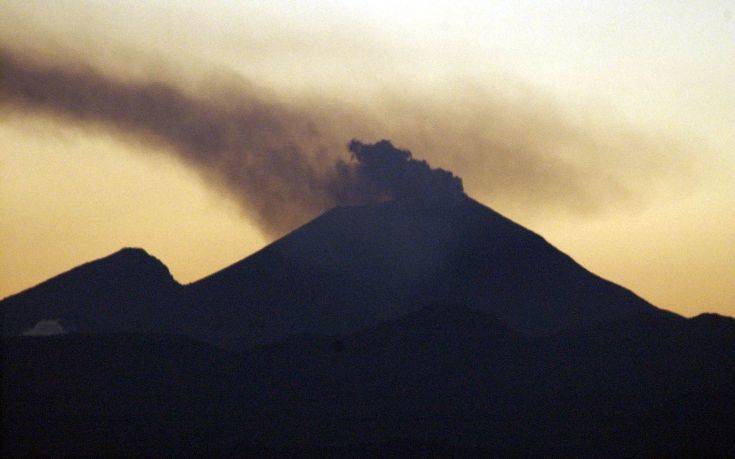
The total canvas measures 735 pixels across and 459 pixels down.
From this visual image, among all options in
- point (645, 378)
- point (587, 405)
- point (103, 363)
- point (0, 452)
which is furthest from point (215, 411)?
point (645, 378)

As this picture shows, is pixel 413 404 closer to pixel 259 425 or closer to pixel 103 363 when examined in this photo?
pixel 259 425

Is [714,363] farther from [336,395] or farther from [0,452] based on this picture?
[0,452]

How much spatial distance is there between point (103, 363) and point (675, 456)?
83741mm

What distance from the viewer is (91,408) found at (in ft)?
570

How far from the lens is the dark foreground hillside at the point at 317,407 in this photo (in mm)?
166125

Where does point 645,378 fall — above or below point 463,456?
above

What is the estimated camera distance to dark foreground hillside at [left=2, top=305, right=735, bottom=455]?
16612 cm

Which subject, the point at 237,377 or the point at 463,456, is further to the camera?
the point at 237,377

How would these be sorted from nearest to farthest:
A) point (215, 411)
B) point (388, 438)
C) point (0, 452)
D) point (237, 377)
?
point (0, 452)
point (388, 438)
point (215, 411)
point (237, 377)

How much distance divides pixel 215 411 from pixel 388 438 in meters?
27.3

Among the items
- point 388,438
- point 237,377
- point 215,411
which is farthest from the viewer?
point 237,377

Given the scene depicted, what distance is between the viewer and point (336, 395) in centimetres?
19062

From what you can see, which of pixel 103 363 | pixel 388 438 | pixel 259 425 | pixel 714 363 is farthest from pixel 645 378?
pixel 103 363

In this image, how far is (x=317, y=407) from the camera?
18512 cm
